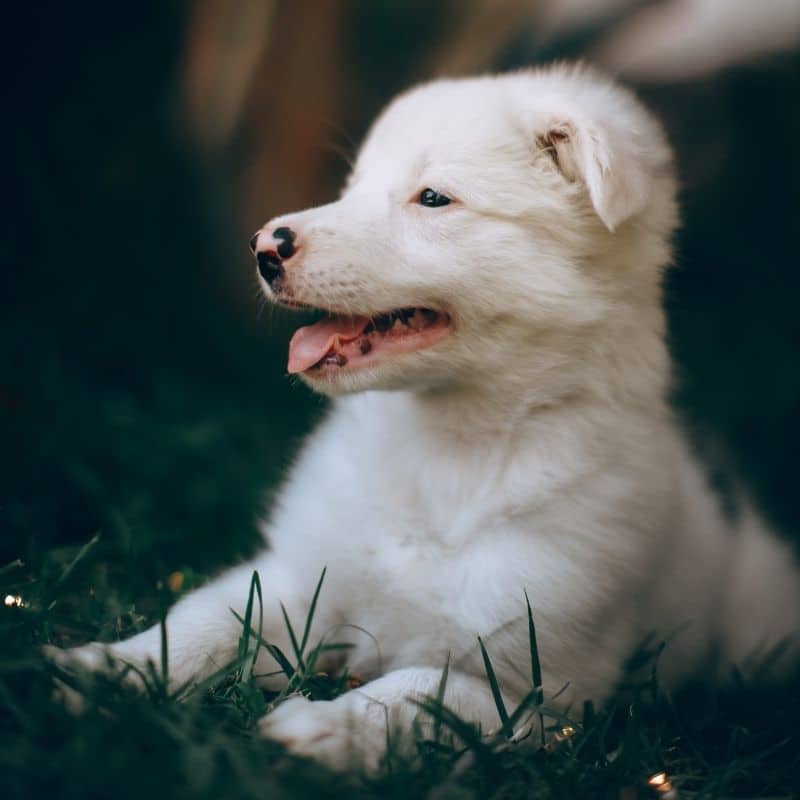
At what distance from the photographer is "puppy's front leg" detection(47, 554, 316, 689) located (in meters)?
2.27

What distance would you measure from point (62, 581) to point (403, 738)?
111cm

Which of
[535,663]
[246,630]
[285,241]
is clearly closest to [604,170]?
[285,241]

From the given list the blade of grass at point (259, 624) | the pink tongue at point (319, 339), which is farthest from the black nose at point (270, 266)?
the blade of grass at point (259, 624)

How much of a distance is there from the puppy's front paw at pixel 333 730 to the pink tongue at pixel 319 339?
0.77 m

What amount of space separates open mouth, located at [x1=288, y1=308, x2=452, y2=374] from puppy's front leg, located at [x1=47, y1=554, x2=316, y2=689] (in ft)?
2.03

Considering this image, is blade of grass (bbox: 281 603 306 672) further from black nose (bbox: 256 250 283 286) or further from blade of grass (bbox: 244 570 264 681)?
black nose (bbox: 256 250 283 286)

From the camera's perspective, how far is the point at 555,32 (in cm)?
468

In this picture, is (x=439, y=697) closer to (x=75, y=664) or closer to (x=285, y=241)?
(x=75, y=664)

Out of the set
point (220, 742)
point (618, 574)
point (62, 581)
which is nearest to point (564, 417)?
point (618, 574)

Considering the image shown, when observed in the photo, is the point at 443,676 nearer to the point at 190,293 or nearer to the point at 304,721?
the point at 304,721

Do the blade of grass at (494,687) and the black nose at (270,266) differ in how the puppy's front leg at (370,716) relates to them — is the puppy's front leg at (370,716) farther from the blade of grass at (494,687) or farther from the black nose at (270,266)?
the black nose at (270,266)

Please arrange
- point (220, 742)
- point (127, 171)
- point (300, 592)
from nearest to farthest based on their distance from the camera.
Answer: point (220, 742), point (300, 592), point (127, 171)

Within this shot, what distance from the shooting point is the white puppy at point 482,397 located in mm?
2320

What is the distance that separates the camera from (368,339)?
7.86 feet
